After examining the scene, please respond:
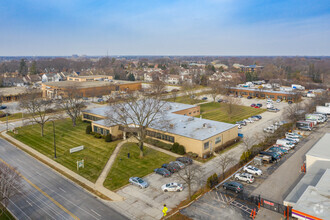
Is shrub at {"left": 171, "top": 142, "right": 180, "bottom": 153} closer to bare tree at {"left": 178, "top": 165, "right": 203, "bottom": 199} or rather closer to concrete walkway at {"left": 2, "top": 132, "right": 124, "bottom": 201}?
bare tree at {"left": 178, "top": 165, "right": 203, "bottom": 199}

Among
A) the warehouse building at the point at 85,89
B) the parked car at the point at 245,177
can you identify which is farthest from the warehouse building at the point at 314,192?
the warehouse building at the point at 85,89

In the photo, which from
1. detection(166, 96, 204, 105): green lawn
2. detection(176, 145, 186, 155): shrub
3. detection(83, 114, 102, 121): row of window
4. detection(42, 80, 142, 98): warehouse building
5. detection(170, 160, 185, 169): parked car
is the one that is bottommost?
detection(170, 160, 185, 169): parked car

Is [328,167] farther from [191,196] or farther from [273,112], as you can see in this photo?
[273,112]

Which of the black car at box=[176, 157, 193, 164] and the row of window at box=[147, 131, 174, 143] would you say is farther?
the row of window at box=[147, 131, 174, 143]

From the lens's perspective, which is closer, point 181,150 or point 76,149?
point 181,150

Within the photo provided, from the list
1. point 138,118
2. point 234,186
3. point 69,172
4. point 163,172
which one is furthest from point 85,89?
point 234,186

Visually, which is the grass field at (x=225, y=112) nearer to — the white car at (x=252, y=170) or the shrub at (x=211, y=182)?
the white car at (x=252, y=170)

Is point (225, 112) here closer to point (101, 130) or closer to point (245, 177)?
point (101, 130)

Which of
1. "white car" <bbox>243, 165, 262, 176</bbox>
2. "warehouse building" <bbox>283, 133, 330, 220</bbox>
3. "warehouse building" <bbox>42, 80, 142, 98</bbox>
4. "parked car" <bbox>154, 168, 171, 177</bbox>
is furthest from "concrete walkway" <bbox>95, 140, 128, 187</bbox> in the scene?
"warehouse building" <bbox>42, 80, 142, 98</bbox>
